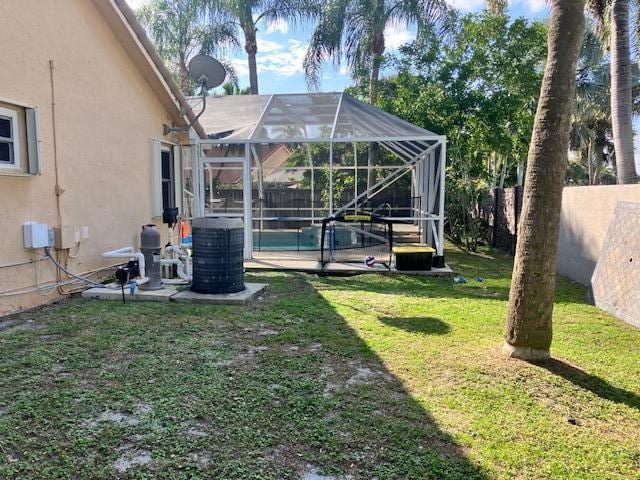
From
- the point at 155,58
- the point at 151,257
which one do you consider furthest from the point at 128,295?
the point at 155,58

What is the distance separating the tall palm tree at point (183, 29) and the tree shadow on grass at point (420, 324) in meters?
16.4

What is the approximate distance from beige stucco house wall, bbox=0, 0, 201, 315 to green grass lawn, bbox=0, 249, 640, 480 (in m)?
1.20

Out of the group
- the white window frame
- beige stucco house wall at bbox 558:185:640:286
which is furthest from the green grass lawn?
beige stucco house wall at bbox 558:185:640:286

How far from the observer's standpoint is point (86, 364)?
3998 millimetres

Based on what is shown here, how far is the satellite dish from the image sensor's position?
7797 millimetres

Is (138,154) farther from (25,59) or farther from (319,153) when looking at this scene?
(319,153)

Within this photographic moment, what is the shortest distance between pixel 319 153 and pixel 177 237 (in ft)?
24.1

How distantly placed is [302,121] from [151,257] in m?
4.85

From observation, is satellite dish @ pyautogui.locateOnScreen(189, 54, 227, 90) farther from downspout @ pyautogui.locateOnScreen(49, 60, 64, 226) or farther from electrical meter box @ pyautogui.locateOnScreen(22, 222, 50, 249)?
electrical meter box @ pyautogui.locateOnScreen(22, 222, 50, 249)

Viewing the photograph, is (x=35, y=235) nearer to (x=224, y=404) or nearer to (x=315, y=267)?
(x=224, y=404)

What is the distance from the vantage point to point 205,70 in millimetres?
7832

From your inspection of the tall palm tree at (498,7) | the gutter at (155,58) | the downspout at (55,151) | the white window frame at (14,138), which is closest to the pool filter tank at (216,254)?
the downspout at (55,151)

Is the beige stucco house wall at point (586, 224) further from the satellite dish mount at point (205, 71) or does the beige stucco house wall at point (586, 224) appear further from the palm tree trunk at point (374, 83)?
the satellite dish mount at point (205, 71)

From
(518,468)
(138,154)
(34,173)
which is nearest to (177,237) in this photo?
(138,154)
